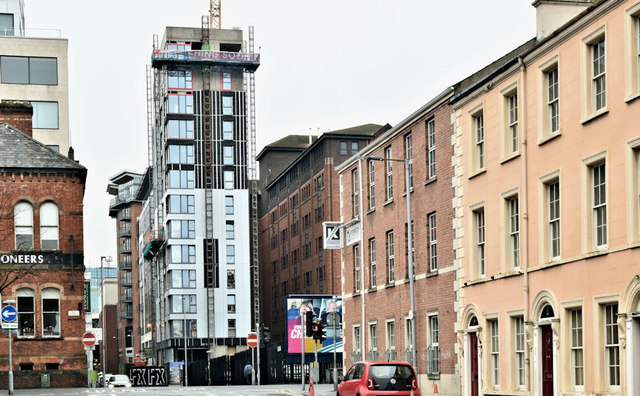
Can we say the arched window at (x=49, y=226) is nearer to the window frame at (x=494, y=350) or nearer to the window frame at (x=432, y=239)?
→ the window frame at (x=432, y=239)

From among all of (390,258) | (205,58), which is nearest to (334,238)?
(390,258)

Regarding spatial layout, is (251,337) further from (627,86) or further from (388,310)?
(627,86)

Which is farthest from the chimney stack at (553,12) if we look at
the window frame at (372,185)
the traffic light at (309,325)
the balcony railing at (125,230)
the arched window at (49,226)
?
the balcony railing at (125,230)

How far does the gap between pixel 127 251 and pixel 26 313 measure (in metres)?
137

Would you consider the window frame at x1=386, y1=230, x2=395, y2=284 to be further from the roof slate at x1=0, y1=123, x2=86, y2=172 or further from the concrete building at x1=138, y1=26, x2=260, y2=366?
the concrete building at x1=138, y1=26, x2=260, y2=366

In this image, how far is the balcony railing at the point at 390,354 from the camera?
3962 centimetres

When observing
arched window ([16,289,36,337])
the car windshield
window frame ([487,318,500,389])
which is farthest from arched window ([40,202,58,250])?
the car windshield

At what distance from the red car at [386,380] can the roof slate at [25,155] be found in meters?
25.4

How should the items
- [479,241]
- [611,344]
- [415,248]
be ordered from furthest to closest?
[415,248]
[479,241]
[611,344]

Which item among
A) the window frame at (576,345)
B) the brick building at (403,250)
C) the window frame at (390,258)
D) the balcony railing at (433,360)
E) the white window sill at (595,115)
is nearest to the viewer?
the white window sill at (595,115)

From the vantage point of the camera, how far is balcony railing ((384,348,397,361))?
39.6 metres

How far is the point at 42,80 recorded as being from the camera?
7350 centimetres

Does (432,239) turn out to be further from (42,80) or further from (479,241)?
(42,80)

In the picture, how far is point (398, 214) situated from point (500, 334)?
394 inches
